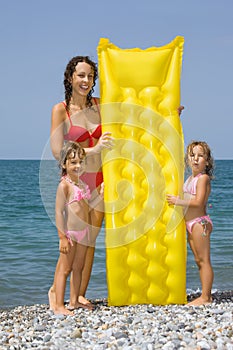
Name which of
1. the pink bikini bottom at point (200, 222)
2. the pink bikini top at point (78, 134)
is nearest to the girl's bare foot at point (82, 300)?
the pink bikini bottom at point (200, 222)

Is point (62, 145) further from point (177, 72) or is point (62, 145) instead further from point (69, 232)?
point (177, 72)

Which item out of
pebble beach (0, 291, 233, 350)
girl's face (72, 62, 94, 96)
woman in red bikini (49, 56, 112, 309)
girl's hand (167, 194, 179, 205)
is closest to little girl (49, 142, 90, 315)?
woman in red bikini (49, 56, 112, 309)

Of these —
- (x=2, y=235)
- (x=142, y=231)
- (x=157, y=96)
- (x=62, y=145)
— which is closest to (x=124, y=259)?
(x=142, y=231)

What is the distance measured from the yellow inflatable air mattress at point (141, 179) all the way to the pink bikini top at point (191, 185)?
0.24 feet

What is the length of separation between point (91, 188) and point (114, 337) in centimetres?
146

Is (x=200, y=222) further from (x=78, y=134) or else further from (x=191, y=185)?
(x=78, y=134)

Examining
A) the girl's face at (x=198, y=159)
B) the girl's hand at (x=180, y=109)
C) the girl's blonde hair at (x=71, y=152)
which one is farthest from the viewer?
the girl's hand at (x=180, y=109)

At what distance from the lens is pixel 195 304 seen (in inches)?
210

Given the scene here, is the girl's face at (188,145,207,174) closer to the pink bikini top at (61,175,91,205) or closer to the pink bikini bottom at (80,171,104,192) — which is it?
the pink bikini bottom at (80,171,104,192)

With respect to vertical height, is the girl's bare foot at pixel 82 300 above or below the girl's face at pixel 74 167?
below

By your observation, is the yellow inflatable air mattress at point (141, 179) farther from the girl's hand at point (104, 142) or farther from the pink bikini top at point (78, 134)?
the pink bikini top at point (78, 134)

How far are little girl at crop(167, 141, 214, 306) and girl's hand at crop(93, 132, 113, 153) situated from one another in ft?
2.21

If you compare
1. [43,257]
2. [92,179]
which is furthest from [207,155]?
[43,257]

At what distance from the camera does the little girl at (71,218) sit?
5.07 meters
